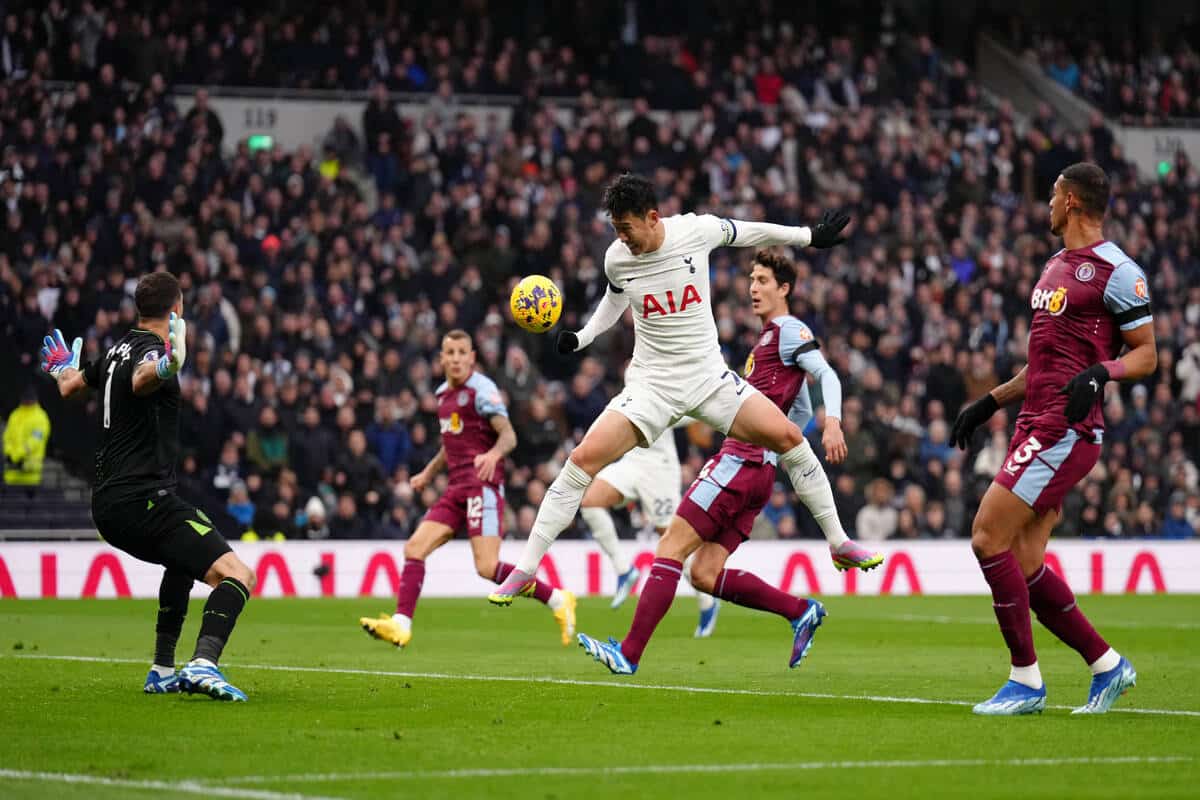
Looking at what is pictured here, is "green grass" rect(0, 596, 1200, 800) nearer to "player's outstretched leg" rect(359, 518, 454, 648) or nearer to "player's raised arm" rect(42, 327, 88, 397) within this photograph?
"player's outstretched leg" rect(359, 518, 454, 648)

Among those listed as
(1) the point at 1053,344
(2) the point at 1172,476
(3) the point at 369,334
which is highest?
(1) the point at 1053,344

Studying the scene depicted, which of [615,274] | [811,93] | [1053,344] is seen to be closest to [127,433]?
[615,274]

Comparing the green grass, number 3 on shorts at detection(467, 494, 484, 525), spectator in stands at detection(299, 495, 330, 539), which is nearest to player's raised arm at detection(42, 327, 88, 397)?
the green grass

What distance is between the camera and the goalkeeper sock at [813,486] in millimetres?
11055

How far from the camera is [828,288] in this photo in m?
28.2

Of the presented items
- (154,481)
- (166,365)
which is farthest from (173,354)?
(154,481)

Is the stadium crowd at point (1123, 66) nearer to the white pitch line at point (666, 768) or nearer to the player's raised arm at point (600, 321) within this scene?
the player's raised arm at point (600, 321)

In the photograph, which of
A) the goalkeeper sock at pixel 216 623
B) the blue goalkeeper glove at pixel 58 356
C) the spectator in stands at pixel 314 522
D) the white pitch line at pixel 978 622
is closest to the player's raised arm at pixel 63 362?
the blue goalkeeper glove at pixel 58 356

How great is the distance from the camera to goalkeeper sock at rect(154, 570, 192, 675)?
34.0ft

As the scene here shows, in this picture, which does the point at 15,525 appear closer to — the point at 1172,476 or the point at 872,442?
the point at 872,442

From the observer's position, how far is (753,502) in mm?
11766

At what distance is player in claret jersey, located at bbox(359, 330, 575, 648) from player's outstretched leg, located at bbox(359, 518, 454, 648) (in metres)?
0.01

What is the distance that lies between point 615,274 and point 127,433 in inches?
111

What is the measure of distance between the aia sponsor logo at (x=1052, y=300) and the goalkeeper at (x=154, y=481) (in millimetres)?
4350
